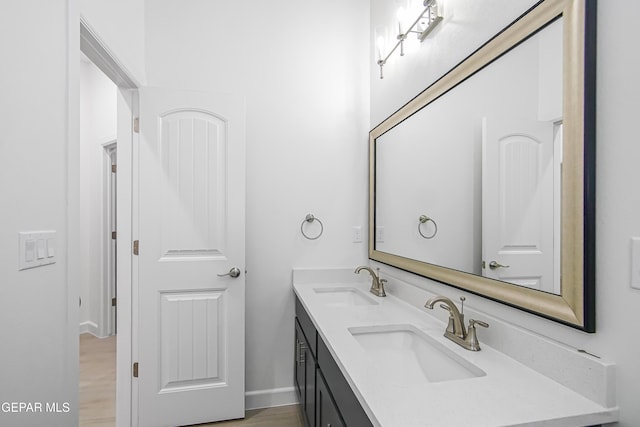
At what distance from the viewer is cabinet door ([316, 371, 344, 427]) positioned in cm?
114

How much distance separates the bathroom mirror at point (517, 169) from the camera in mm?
847

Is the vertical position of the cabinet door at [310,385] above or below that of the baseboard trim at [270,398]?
above

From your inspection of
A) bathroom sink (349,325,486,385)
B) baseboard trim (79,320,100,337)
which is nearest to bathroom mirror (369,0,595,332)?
bathroom sink (349,325,486,385)

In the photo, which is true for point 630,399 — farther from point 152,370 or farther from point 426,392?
point 152,370

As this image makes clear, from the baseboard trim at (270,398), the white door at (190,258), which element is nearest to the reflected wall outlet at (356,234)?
the white door at (190,258)

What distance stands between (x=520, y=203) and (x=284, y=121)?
1613 mm

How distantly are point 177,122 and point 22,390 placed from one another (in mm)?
1456

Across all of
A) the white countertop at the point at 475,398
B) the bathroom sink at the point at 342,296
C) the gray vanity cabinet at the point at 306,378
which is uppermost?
the white countertop at the point at 475,398

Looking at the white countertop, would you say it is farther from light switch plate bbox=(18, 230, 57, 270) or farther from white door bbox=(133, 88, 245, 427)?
white door bbox=(133, 88, 245, 427)

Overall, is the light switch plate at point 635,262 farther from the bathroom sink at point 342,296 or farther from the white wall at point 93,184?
the white wall at point 93,184

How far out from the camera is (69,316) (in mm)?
1173

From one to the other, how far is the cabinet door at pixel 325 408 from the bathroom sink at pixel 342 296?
639 millimetres

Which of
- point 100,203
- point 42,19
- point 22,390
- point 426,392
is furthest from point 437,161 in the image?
point 100,203

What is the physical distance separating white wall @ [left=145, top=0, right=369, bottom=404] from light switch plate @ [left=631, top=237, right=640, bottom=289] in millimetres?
1672
